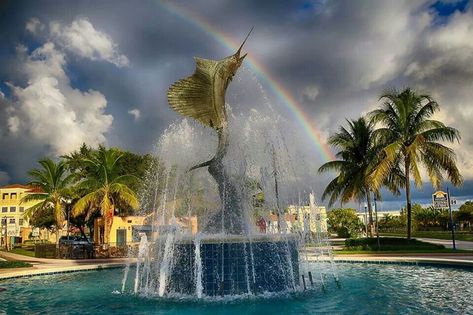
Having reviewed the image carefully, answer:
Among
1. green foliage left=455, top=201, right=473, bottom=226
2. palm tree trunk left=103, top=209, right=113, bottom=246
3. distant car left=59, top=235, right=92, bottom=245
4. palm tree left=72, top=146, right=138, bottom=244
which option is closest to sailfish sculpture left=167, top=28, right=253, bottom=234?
palm tree left=72, top=146, right=138, bottom=244

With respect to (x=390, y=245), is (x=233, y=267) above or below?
above

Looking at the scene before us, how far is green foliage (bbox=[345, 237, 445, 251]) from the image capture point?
1000 inches

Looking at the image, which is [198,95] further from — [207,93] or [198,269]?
[198,269]

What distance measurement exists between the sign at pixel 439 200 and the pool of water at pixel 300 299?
11.6 m

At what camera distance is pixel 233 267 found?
12.0 metres

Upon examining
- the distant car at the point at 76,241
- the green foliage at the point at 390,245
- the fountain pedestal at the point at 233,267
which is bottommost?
the green foliage at the point at 390,245

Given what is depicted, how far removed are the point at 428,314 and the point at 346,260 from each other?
12.2 meters

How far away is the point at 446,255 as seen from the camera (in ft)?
70.7

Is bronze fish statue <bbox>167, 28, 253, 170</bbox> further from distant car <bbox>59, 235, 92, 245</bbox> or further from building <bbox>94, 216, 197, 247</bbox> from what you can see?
building <bbox>94, 216, 197, 247</bbox>

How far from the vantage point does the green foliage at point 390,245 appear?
25406mm

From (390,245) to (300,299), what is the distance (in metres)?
16.8

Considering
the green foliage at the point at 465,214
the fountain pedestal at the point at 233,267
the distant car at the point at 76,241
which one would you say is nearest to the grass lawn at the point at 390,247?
the fountain pedestal at the point at 233,267

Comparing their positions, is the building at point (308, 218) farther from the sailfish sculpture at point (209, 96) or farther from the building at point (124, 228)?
the building at point (124, 228)

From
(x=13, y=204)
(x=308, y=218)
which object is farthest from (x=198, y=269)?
(x=13, y=204)
